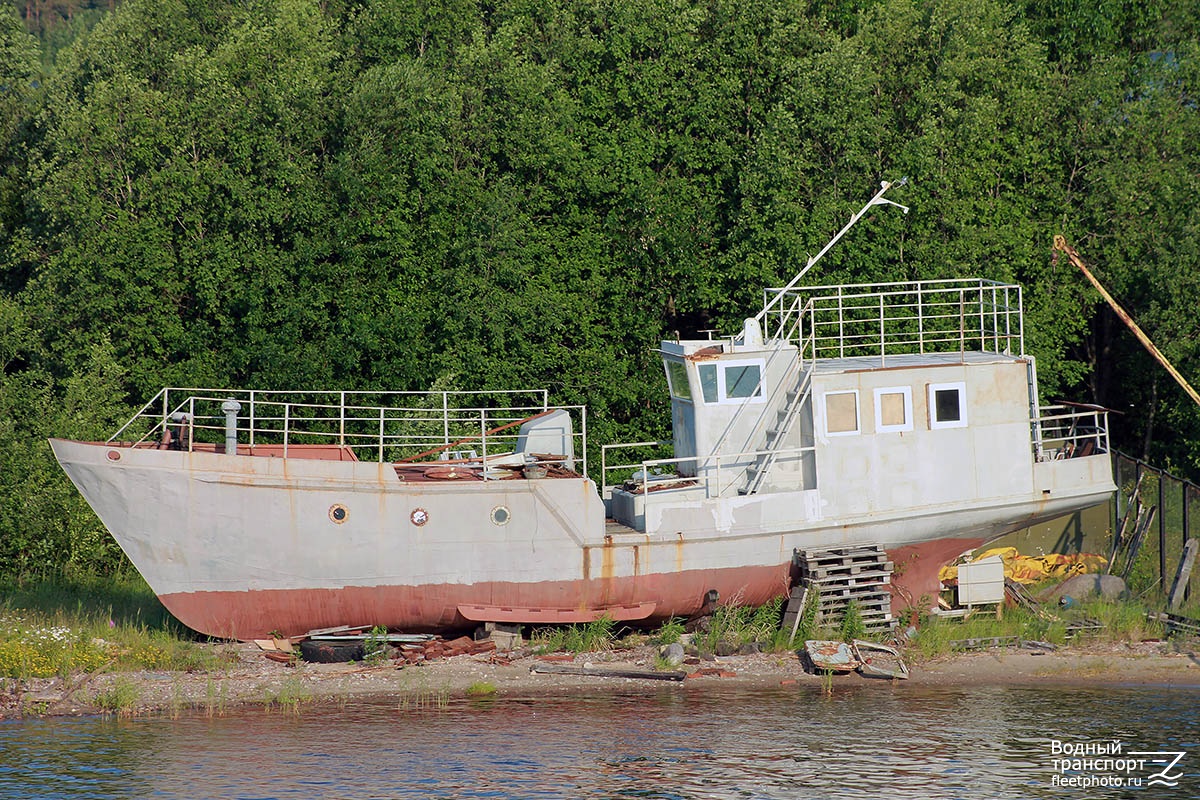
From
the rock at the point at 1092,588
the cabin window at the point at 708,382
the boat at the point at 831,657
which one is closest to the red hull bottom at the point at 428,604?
the boat at the point at 831,657

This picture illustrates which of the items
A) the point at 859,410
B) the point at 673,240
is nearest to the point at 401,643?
the point at 859,410

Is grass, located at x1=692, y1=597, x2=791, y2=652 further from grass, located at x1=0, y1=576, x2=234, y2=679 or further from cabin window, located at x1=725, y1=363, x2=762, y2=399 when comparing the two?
grass, located at x1=0, y1=576, x2=234, y2=679

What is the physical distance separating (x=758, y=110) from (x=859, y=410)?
11.7 meters

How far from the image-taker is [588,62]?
32.8 m

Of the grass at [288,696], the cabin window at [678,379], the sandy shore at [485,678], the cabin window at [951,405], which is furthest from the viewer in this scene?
the cabin window at [678,379]

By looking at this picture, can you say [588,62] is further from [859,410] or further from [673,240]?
[859,410]

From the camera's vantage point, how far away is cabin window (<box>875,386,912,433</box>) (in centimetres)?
2242

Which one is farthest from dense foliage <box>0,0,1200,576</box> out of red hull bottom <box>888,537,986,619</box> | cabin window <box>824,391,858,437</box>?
red hull bottom <box>888,537,986,619</box>

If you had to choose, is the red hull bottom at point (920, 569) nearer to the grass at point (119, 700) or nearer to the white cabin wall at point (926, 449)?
the white cabin wall at point (926, 449)

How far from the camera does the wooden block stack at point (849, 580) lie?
21859 millimetres

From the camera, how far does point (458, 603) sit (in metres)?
21.5

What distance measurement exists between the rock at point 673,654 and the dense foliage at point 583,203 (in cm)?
1012

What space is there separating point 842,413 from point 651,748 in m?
7.43

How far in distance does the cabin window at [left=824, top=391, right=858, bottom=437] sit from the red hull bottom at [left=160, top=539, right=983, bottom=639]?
8.00 feet
